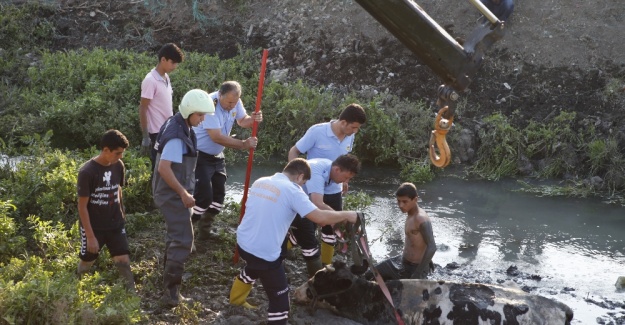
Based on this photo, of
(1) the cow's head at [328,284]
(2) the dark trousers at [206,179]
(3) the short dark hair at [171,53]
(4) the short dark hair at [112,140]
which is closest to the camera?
(4) the short dark hair at [112,140]

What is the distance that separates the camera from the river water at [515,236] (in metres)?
7.89

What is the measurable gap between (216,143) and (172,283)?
1.45 meters

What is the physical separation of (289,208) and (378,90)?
8.33m

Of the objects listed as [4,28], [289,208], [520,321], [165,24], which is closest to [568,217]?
[520,321]

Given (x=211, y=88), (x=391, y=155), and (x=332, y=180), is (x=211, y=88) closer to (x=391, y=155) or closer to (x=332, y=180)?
(x=391, y=155)

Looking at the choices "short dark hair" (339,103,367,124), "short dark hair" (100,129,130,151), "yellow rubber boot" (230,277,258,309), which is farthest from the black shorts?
"short dark hair" (339,103,367,124)

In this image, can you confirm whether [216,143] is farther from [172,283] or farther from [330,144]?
[172,283]

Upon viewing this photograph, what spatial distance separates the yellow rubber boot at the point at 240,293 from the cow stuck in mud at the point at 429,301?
0.44 metres

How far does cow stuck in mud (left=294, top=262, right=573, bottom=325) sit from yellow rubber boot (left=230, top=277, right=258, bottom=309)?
44 centimetres

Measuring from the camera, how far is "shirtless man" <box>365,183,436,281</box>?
686 centimetres

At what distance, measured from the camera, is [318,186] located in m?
6.63

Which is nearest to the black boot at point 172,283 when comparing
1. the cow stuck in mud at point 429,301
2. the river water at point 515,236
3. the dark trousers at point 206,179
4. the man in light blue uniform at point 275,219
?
the man in light blue uniform at point 275,219

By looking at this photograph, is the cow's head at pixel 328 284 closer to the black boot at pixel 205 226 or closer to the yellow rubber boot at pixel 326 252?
the yellow rubber boot at pixel 326 252

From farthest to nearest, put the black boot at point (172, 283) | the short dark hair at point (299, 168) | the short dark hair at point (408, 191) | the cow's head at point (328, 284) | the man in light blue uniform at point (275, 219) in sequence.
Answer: the short dark hair at point (408, 191), the cow's head at point (328, 284), the black boot at point (172, 283), the short dark hair at point (299, 168), the man in light blue uniform at point (275, 219)
